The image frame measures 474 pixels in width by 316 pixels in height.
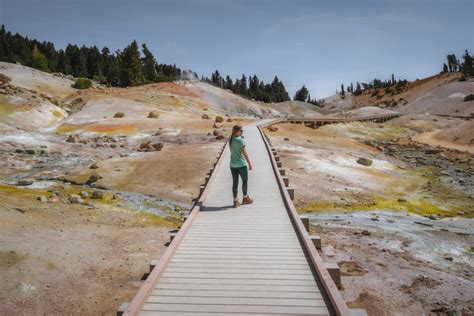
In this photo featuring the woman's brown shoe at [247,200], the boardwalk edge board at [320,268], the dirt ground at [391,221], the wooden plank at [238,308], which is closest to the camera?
the boardwalk edge board at [320,268]

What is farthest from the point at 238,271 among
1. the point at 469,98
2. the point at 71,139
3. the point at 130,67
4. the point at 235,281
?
the point at 469,98

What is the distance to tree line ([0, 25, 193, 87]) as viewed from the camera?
9119cm

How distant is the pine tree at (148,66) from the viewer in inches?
4013

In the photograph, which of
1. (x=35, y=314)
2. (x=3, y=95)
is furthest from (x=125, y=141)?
(x=35, y=314)

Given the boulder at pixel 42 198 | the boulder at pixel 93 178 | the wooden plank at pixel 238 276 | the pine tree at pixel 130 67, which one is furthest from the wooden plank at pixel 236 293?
the pine tree at pixel 130 67

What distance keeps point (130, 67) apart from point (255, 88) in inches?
2990

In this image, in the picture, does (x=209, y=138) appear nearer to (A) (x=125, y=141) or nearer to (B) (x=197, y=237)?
(A) (x=125, y=141)

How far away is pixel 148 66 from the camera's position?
103438mm

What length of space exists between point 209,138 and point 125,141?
789 cm

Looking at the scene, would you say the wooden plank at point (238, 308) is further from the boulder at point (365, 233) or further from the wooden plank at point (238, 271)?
the boulder at point (365, 233)

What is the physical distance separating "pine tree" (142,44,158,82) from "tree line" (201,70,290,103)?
50696 mm

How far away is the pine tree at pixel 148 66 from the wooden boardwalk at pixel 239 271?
9400 centimetres

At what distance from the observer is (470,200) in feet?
77.2

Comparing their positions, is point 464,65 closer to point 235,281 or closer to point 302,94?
point 302,94
